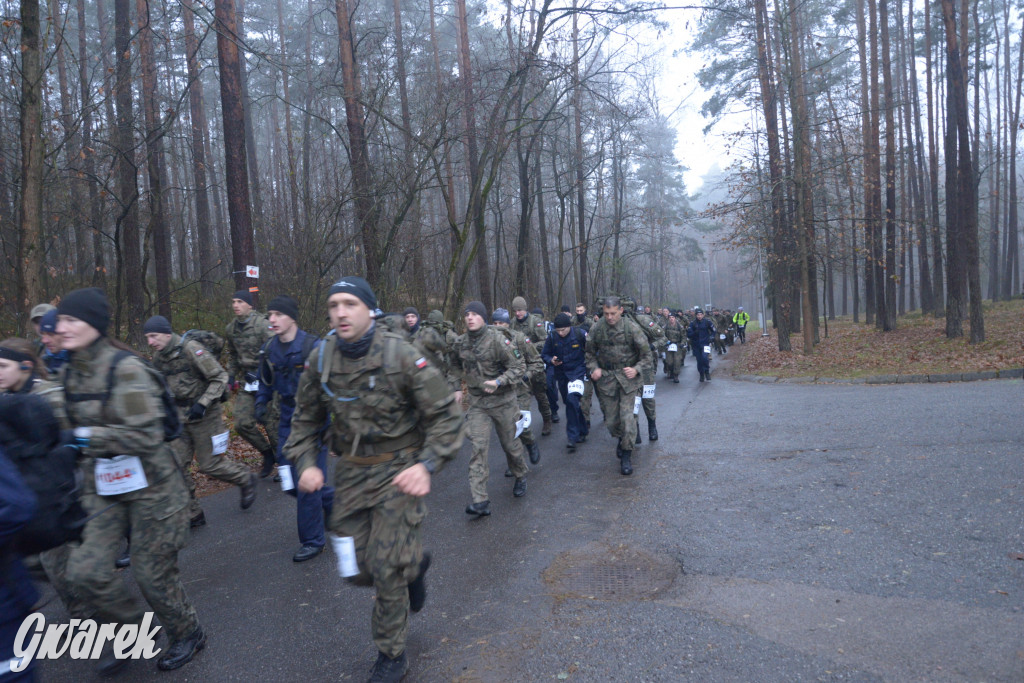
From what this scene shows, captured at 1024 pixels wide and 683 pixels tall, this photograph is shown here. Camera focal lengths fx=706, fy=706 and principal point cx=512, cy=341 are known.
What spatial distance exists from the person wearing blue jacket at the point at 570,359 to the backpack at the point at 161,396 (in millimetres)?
6411

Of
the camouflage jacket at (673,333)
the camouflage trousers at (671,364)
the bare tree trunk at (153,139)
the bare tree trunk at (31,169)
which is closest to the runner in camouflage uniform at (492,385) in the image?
the bare tree trunk at (31,169)

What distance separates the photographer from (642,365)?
8.23m

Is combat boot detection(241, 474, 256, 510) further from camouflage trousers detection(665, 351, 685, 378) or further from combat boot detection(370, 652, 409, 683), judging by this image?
camouflage trousers detection(665, 351, 685, 378)

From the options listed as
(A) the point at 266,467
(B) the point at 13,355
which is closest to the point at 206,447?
(A) the point at 266,467

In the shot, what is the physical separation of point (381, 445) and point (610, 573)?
2.18m

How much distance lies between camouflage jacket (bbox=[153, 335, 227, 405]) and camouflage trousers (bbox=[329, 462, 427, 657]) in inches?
131

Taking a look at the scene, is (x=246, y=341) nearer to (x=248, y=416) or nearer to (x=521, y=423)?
(x=248, y=416)

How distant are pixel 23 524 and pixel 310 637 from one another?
2.01m

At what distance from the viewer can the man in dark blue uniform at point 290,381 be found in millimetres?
5723

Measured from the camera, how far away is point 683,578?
4762mm

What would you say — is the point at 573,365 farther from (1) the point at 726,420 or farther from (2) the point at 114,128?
(2) the point at 114,128

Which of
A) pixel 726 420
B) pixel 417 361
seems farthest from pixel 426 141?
pixel 417 361

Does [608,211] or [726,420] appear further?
[608,211]

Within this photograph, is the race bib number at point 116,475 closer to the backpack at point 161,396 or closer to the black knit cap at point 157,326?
the backpack at point 161,396
